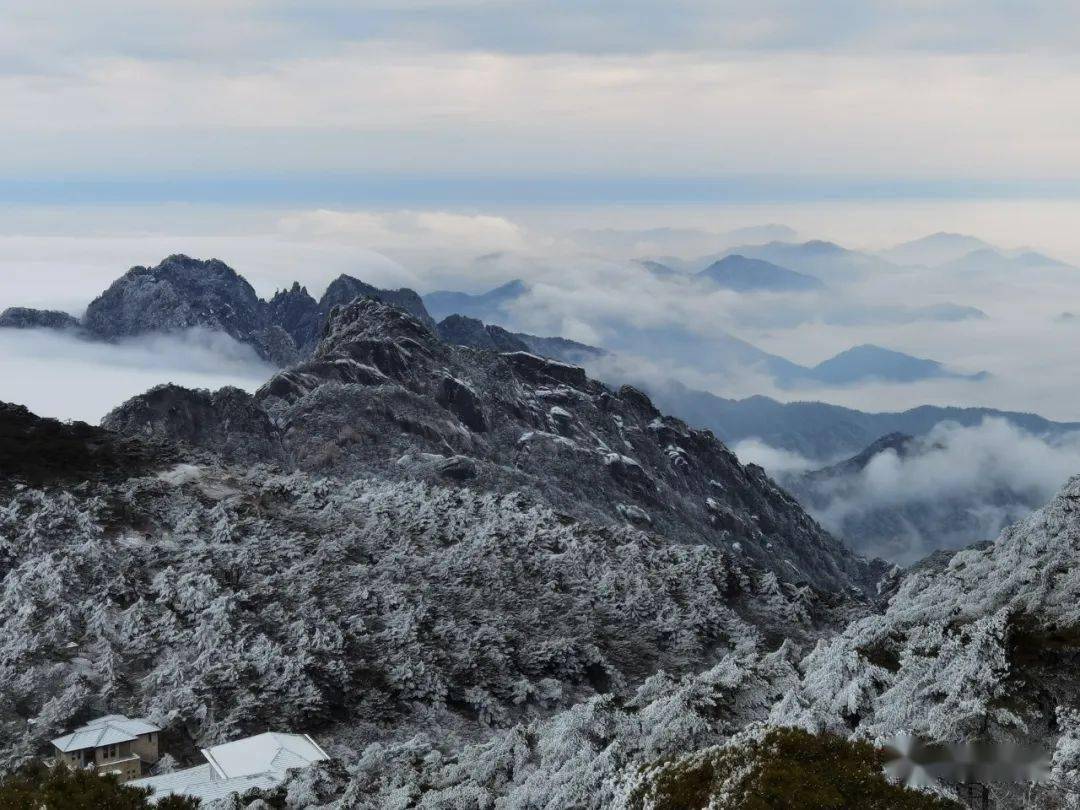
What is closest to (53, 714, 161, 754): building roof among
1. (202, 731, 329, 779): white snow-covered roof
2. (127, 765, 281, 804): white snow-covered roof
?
(127, 765, 281, 804): white snow-covered roof

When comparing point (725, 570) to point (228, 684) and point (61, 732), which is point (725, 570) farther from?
point (61, 732)

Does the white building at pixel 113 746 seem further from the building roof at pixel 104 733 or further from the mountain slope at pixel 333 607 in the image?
the mountain slope at pixel 333 607

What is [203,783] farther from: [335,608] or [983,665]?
[983,665]

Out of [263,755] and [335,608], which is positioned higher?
[335,608]

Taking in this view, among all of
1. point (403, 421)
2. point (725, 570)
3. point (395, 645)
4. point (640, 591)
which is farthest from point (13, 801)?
point (403, 421)

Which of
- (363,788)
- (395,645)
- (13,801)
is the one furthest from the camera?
(395,645)

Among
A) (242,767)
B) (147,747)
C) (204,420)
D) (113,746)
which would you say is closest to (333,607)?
(147,747)
